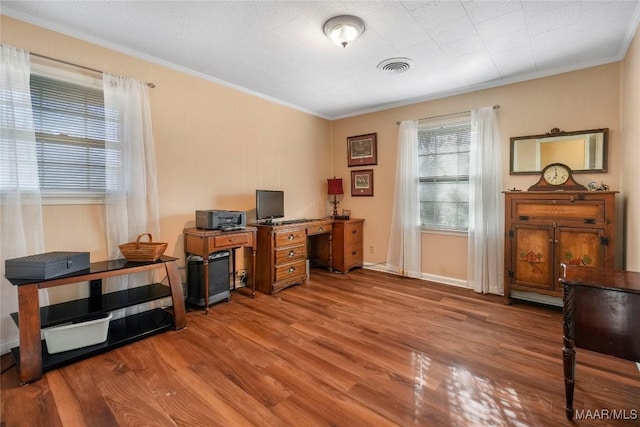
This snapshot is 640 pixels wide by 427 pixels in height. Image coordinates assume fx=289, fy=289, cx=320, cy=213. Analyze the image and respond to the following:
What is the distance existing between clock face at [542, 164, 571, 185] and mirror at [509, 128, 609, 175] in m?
0.06

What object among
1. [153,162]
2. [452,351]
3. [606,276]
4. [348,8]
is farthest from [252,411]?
[348,8]

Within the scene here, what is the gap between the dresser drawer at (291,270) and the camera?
3.44 m

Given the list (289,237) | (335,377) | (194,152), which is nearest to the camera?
(335,377)

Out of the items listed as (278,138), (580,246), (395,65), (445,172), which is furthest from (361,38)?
(580,246)

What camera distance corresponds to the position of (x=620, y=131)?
2.72 metres

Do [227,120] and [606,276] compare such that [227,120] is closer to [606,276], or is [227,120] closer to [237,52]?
[237,52]

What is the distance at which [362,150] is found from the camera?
4594 millimetres

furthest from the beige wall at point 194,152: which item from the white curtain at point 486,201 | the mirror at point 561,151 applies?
the mirror at point 561,151

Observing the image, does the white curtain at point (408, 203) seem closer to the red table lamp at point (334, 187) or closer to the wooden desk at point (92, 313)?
the red table lamp at point (334, 187)

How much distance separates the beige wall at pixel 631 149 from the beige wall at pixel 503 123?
0.13m

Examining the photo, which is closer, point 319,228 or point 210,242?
point 210,242

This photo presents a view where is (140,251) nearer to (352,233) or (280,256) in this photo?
(280,256)

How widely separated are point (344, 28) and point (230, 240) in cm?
217

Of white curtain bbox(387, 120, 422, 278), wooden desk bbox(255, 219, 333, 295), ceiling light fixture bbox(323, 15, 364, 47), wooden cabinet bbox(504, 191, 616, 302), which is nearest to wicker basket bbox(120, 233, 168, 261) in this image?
wooden desk bbox(255, 219, 333, 295)
